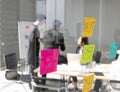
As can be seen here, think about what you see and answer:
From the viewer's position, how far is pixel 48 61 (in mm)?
2598

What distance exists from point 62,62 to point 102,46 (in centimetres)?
181

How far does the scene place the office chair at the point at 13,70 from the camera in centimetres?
505

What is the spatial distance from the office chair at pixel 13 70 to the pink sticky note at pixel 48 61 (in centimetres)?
242

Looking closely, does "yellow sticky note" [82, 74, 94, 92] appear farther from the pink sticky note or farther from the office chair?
Answer: the office chair

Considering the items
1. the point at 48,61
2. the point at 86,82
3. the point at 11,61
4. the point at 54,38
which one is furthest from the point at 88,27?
the point at 54,38

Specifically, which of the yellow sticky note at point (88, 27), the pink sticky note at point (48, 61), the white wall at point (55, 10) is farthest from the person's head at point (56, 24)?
the pink sticky note at point (48, 61)

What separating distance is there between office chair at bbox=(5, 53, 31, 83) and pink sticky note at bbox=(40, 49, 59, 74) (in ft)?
7.95

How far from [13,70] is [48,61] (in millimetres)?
2690

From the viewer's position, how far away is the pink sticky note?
2535mm

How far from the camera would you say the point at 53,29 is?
6199 mm

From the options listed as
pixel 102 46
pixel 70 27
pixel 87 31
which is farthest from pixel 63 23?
pixel 87 31

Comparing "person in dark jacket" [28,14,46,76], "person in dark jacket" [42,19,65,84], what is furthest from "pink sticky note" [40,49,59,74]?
"person in dark jacket" [28,14,46,76]

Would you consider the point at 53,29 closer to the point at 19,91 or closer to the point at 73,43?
the point at 73,43

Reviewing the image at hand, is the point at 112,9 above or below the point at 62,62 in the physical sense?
above
